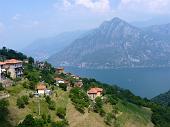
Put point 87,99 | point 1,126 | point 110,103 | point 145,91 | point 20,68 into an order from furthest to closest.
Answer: point 145,91, point 20,68, point 110,103, point 87,99, point 1,126

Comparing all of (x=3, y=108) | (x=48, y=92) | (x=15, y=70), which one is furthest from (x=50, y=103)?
(x=15, y=70)

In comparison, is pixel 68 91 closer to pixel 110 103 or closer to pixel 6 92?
pixel 110 103

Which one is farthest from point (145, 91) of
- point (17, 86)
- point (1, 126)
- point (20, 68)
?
point (1, 126)

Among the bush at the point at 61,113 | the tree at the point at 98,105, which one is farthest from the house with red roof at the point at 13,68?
the bush at the point at 61,113

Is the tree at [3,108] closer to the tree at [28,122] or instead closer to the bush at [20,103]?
the bush at [20,103]

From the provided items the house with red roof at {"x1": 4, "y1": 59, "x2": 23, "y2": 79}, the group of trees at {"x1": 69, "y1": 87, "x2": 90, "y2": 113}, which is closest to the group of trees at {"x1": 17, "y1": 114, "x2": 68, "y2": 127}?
the group of trees at {"x1": 69, "y1": 87, "x2": 90, "y2": 113}

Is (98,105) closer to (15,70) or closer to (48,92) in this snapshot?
(48,92)

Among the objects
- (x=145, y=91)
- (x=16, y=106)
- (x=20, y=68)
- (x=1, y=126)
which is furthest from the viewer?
(x=145, y=91)
